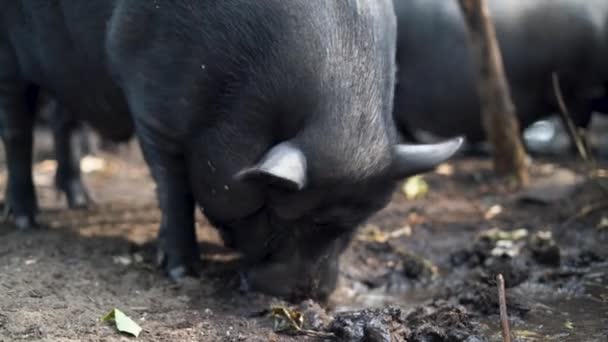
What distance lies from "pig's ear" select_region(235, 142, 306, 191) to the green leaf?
79 centimetres

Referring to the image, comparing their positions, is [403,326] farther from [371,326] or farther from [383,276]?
[383,276]

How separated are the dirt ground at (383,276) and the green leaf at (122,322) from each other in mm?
40

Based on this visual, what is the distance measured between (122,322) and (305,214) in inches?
36.8

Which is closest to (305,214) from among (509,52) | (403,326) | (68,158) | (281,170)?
(281,170)

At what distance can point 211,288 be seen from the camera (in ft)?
14.9

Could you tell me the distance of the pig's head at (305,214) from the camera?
373 cm

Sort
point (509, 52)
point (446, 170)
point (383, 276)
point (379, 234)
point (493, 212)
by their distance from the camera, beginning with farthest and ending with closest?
point (509, 52) → point (446, 170) → point (493, 212) → point (379, 234) → point (383, 276)

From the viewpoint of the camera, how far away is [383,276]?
5.28 m

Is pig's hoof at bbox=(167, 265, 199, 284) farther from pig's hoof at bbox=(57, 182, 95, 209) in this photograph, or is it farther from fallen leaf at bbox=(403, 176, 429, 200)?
fallen leaf at bbox=(403, 176, 429, 200)

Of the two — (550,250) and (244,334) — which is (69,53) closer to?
(244,334)

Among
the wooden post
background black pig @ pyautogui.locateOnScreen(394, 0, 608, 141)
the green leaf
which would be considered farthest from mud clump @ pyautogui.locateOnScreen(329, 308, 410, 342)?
background black pig @ pyautogui.locateOnScreen(394, 0, 608, 141)

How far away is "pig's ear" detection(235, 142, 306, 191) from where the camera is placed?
3525 mm

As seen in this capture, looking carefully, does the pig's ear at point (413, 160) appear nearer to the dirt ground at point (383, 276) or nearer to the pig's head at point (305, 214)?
the pig's head at point (305, 214)

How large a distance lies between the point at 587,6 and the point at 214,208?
5.42 meters
